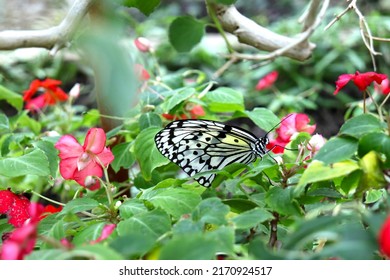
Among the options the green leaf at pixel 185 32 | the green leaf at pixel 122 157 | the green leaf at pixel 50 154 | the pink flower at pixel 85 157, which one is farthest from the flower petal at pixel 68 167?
the green leaf at pixel 185 32

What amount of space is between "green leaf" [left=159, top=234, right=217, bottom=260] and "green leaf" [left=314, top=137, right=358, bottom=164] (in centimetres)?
23

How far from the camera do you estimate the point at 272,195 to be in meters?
0.83

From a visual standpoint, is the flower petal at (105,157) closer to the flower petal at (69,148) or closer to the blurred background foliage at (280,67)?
the flower petal at (69,148)

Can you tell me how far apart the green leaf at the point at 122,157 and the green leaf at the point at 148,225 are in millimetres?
426

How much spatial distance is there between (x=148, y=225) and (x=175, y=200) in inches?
3.8

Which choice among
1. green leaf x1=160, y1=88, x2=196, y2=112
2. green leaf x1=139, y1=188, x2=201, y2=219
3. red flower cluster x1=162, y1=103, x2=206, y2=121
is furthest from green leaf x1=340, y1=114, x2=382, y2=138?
red flower cluster x1=162, y1=103, x2=206, y2=121

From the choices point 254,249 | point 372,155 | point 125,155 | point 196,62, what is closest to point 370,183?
point 372,155

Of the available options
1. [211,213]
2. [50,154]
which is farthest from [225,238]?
[50,154]

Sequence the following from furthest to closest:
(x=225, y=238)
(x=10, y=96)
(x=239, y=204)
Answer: (x=10, y=96)
(x=239, y=204)
(x=225, y=238)

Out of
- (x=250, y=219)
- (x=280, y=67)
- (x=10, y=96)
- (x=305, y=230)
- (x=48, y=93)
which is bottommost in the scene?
(x=280, y=67)

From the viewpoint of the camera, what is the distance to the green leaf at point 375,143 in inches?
28.6

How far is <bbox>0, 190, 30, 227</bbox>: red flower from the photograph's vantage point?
3.21 ft

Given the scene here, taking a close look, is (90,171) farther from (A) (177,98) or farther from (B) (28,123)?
(B) (28,123)

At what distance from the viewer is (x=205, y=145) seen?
43.6 inches
